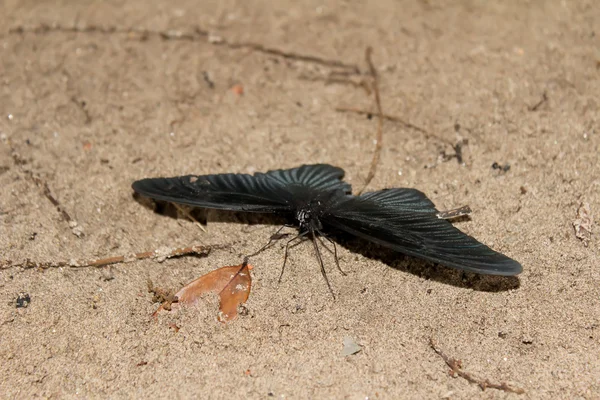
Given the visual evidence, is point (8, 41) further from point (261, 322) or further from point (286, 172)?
point (261, 322)

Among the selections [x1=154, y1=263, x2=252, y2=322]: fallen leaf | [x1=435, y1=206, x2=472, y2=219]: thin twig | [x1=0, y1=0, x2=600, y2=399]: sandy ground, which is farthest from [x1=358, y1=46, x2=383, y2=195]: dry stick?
[x1=154, y1=263, x2=252, y2=322]: fallen leaf

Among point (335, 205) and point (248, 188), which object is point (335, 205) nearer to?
point (335, 205)

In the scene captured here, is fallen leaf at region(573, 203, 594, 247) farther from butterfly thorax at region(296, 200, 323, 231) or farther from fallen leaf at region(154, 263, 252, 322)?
fallen leaf at region(154, 263, 252, 322)

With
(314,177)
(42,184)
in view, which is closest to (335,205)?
(314,177)

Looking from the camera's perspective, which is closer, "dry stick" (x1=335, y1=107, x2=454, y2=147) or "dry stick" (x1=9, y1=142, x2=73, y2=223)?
"dry stick" (x1=9, y1=142, x2=73, y2=223)

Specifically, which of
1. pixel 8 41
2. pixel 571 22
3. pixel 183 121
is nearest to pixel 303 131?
pixel 183 121
